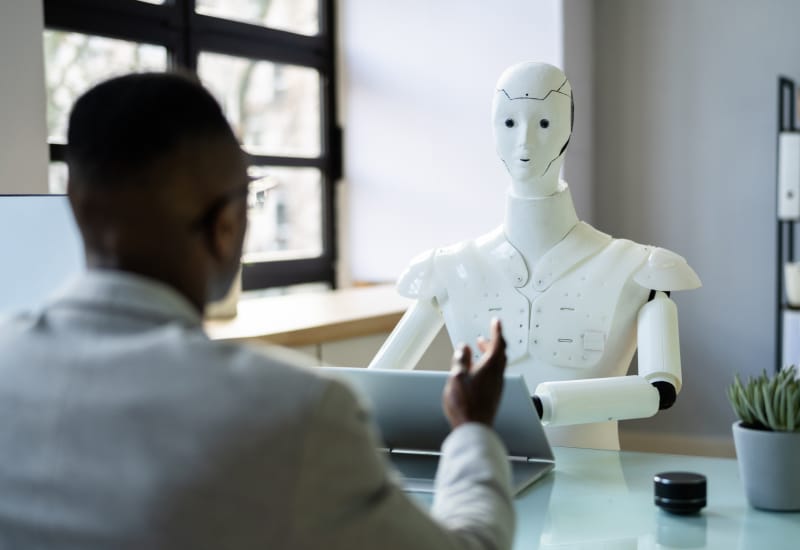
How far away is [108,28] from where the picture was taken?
3.46 metres

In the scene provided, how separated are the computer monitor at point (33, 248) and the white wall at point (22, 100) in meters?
0.89

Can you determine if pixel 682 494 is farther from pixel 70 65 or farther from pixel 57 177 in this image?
pixel 70 65

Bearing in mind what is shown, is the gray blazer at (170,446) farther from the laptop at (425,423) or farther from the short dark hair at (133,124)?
the laptop at (425,423)

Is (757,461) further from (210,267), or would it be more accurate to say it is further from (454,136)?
(454,136)

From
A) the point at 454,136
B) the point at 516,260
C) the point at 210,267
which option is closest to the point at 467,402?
the point at 210,267

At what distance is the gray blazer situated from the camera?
74cm

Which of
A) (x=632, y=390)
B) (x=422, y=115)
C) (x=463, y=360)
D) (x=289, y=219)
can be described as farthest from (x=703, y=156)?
(x=463, y=360)

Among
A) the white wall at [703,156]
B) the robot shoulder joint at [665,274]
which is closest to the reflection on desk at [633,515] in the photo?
the robot shoulder joint at [665,274]

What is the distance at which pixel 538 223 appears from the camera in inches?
81.0

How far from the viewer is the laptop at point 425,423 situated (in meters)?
1.47

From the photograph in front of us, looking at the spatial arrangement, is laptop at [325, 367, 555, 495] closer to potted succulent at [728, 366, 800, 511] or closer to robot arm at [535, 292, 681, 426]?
robot arm at [535, 292, 681, 426]

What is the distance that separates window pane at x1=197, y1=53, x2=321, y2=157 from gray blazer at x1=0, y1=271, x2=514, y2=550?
319 cm

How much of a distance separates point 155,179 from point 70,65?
9.00 feet

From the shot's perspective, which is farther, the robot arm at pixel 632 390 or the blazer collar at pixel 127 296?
the robot arm at pixel 632 390
